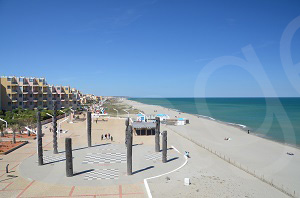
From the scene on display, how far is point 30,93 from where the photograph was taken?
220 feet

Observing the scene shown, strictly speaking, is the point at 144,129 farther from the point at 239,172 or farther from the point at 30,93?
the point at 30,93

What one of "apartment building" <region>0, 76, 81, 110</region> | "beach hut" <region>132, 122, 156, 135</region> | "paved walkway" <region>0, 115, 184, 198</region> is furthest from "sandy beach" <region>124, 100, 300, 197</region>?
"apartment building" <region>0, 76, 81, 110</region>

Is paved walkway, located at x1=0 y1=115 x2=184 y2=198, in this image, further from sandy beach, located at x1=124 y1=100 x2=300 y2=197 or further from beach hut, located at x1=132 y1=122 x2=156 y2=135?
beach hut, located at x1=132 y1=122 x2=156 y2=135

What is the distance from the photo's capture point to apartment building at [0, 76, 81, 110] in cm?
6162

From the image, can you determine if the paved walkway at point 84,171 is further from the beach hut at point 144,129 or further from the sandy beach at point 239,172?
the beach hut at point 144,129

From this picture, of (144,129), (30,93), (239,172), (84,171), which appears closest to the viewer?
(84,171)

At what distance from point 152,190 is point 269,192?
940cm

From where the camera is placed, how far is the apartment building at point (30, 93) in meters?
61.6

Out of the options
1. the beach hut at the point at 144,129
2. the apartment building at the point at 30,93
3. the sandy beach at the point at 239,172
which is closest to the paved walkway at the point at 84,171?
the sandy beach at the point at 239,172

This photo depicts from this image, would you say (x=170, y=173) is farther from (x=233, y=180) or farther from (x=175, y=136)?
(x=175, y=136)

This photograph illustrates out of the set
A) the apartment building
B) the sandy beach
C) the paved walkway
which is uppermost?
the apartment building

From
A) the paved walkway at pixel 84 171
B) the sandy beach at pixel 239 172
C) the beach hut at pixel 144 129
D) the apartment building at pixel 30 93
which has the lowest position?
the sandy beach at pixel 239 172

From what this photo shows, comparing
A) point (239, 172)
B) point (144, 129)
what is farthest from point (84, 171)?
point (144, 129)

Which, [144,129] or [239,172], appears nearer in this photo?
[239,172]
